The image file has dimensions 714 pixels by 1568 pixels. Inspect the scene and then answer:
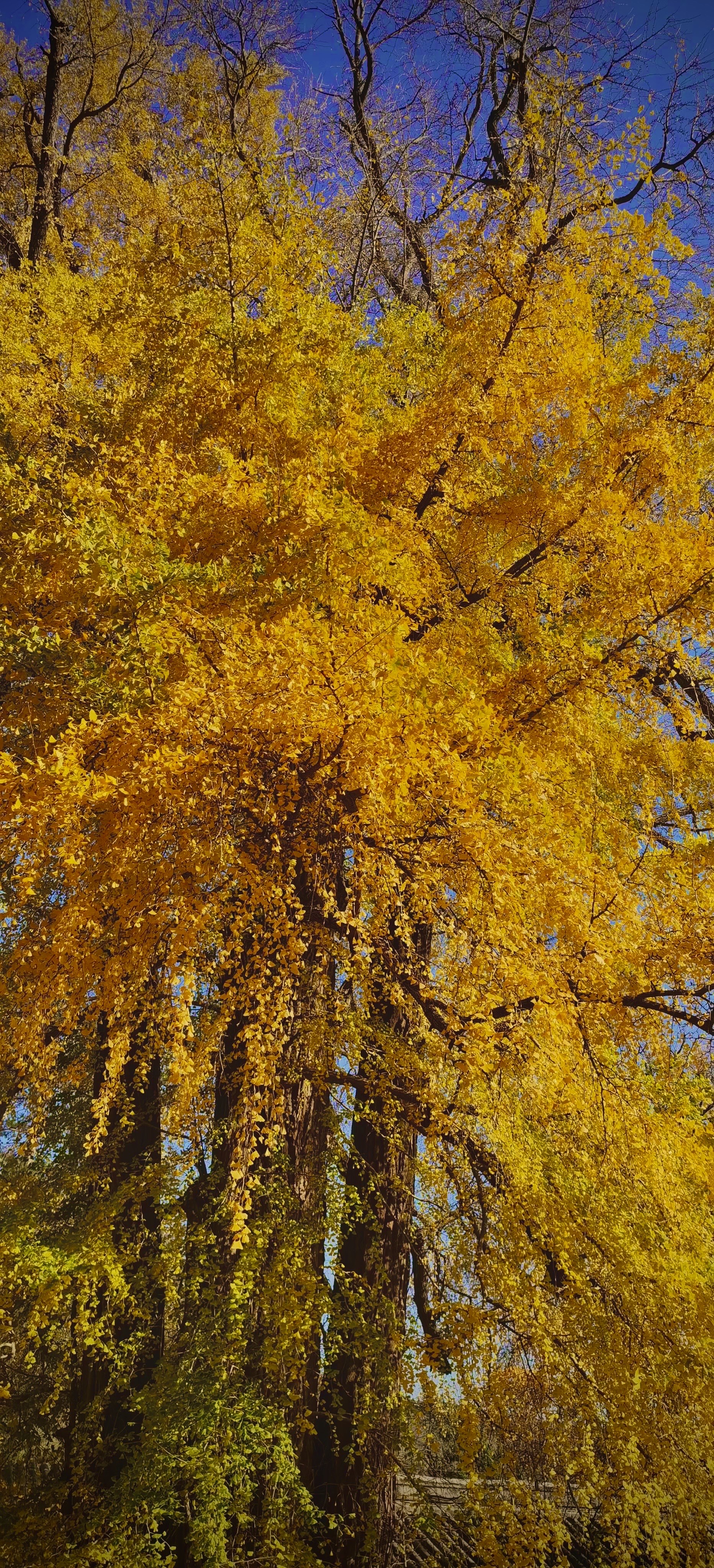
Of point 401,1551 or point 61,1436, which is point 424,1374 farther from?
point 61,1436

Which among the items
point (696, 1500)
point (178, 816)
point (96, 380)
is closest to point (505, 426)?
point (178, 816)

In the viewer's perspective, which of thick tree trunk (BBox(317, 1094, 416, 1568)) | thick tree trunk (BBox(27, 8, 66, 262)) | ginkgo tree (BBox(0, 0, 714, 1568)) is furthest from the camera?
thick tree trunk (BBox(27, 8, 66, 262))

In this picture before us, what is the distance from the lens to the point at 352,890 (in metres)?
4.62

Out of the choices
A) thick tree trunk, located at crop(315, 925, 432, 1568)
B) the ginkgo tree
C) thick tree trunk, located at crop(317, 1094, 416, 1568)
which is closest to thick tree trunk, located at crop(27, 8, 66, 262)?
the ginkgo tree

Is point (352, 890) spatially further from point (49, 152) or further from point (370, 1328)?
point (49, 152)

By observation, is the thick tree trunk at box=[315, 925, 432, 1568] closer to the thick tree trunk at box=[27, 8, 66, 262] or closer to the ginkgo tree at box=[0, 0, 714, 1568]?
the ginkgo tree at box=[0, 0, 714, 1568]

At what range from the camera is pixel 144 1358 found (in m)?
4.90

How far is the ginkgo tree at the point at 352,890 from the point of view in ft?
12.6

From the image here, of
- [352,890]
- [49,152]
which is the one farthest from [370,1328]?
[49,152]

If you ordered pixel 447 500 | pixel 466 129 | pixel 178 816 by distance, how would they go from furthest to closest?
pixel 466 129
pixel 447 500
pixel 178 816

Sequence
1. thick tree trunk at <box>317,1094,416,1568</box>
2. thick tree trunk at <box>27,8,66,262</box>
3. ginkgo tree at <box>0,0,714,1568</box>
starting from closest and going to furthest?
ginkgo tree at <box>0,0,714,1568</box>, thick tree trunk at <box>317,1094,416,1568</box>, thick tree trunk at <box>27,8,66,262</box>

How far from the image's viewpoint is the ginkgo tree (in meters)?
3.83

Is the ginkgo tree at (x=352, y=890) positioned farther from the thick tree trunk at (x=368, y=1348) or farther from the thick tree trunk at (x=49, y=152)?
the thick tree trunk at (x=49, y=152)

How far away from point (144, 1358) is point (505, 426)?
677 centimetres
